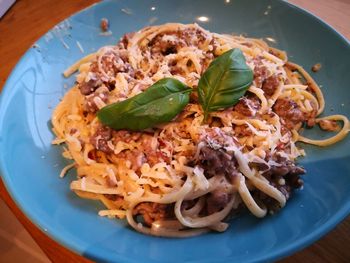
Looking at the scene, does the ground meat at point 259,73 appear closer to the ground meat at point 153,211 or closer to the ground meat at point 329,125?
the ground meat at point 329,125

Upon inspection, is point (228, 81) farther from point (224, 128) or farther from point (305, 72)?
point (305, 72)

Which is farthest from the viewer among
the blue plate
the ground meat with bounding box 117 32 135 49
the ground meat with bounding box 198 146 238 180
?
the ground meat with bounding box 117 32 135 49

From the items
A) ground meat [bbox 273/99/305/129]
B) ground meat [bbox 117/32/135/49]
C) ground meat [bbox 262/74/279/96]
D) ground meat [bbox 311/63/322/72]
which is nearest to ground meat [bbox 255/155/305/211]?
ground meat [bbox 273/99/305/129]

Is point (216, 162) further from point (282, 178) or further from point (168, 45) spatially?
point (168, 45)

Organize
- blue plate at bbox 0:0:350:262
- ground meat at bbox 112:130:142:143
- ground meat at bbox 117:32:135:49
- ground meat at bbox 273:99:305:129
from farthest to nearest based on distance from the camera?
ground meat at bbox 117:32:135:49, ground meat at bbox 273:99:305:129, ground meat at bbox 112:130:142:143, blue plate at bbox 0:0:350:262

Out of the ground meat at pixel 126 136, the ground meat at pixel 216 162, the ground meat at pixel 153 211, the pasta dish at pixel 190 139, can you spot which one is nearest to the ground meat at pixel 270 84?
the pasta dish at pixel 190 139

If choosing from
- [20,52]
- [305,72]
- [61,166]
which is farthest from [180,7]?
[61,166]

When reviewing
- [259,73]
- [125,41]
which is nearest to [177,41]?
[125,41]

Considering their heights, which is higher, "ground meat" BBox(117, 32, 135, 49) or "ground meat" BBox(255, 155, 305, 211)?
"ground meat" BBox(117, 32, 135, 49)

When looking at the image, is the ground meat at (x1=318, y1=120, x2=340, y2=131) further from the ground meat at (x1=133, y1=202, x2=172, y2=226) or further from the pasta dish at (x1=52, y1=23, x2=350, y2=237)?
the ground meat at (x1=133, y1=202, x2=172, y2=226)
